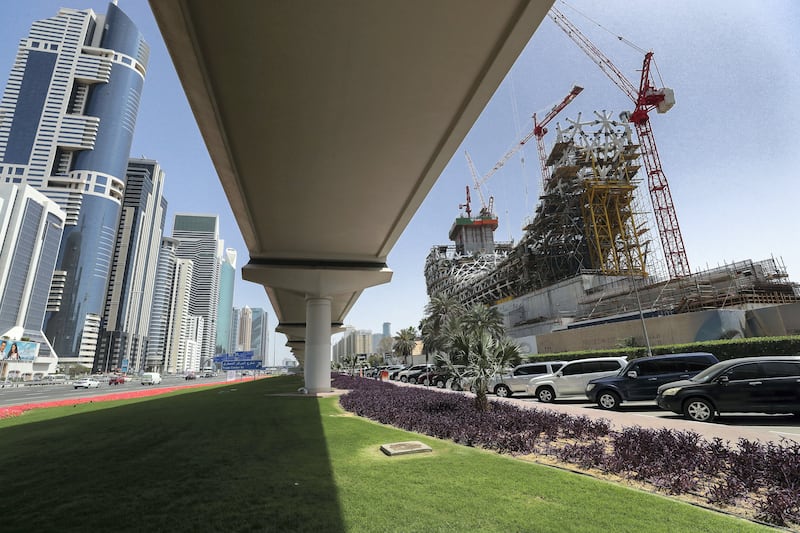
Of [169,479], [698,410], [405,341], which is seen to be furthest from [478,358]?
[405,341]

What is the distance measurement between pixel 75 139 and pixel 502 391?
152 m

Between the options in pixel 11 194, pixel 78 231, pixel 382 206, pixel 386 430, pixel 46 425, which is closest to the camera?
pixel 386 430

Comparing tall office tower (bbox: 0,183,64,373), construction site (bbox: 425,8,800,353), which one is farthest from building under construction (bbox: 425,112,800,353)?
tall office tower (bbox: 0,183,64,373)

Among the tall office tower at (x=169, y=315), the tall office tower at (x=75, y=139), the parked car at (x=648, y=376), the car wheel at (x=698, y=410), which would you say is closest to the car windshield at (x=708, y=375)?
the car wheel at (x=698, y=410)

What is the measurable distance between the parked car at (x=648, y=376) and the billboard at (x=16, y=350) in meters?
97.4

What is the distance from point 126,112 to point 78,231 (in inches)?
1656

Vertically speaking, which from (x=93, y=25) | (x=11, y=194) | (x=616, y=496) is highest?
(x=93, y=25)

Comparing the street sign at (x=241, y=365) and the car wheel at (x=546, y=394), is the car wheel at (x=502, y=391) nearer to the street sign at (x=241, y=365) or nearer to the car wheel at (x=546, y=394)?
the car wheel at (x=546, y=394)

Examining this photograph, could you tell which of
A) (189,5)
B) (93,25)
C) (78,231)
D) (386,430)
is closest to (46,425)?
(386,430)

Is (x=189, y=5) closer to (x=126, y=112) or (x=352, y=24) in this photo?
(x=352, y=24)

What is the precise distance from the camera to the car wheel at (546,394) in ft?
54.9

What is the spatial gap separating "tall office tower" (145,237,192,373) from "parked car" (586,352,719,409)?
575ft

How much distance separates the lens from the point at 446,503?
4797mm

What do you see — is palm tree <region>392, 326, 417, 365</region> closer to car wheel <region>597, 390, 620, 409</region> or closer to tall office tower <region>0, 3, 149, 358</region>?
car wheel <region>597, 390, 620, 409</region>
